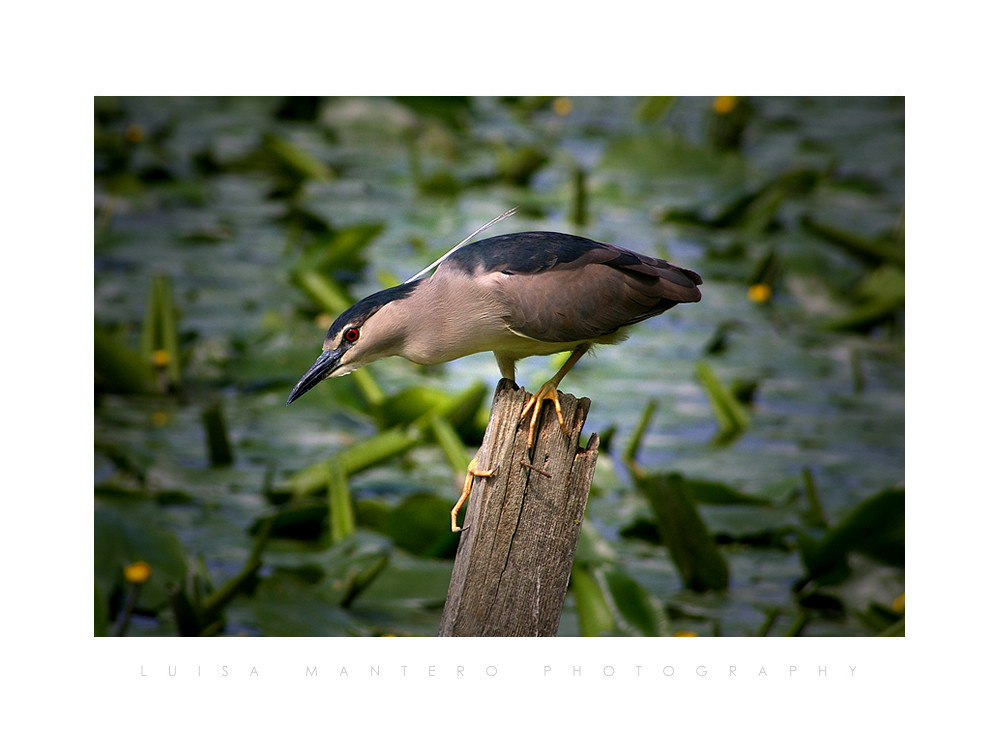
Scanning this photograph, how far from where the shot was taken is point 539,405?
1.47m

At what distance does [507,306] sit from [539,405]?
0.17 metres

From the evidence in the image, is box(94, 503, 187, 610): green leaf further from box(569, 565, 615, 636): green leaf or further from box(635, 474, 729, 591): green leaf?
box(635, 474, 729, 591): green leaf

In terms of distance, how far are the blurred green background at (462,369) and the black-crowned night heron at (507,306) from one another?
33.5 inches

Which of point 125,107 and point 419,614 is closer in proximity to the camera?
point 419,614

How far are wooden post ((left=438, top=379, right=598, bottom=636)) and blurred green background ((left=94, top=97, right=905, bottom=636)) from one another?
33.7 inches

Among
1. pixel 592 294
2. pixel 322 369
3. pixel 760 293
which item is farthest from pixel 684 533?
pixel 760 293

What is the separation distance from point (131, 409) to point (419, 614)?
1.27 m

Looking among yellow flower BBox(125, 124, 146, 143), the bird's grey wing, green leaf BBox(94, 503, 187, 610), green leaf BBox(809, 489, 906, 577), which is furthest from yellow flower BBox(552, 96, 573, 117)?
the bird's grey wing

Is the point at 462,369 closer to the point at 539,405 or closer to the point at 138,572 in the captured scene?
the point at 138,572

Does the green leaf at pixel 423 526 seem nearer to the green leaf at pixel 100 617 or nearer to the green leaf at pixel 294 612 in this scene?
the green leaf at pixel 294 612

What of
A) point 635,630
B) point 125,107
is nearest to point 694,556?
point 635,630

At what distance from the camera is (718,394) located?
10.2ft

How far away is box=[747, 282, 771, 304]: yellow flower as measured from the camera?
11.9 feet

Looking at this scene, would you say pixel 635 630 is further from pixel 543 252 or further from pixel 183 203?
pixel 183 203
